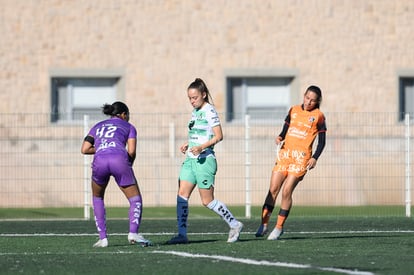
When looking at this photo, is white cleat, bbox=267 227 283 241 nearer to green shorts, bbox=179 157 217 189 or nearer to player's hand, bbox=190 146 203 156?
green shorts, bbox=179 157 217 189

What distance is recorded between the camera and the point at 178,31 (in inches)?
1224

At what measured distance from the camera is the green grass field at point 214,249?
1209 cm

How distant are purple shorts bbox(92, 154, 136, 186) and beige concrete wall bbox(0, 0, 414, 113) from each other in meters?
16.0

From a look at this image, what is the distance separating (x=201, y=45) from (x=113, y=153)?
16589mm

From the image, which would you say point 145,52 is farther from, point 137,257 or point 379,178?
point 137,257

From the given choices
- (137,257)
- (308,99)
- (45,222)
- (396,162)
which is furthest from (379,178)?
(137,257)

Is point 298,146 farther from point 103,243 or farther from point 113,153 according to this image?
point 103,243

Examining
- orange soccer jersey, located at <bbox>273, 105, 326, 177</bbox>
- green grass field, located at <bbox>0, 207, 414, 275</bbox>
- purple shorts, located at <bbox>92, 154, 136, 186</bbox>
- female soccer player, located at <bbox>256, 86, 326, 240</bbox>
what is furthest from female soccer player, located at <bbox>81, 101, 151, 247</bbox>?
orange soccer jersey, located at <bbox>273, 105, 326, 177</bbox>

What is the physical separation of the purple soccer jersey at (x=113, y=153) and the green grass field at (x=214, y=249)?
81 centimetres

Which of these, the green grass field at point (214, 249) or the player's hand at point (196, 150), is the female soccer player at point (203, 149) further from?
the green grass field at point (214, 249)

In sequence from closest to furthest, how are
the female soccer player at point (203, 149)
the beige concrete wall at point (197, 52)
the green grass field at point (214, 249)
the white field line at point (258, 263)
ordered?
the white field line at point (258, 263) → the green grass field at point (214, 249) → the female soccer player at point (203, 149) → the beige concrete wall at point (197, 52)

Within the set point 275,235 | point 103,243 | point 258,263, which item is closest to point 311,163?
point 275,235

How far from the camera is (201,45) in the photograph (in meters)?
31.2

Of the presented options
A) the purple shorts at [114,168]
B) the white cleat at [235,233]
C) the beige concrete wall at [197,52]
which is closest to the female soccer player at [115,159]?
the purple shorts at [114,168]
